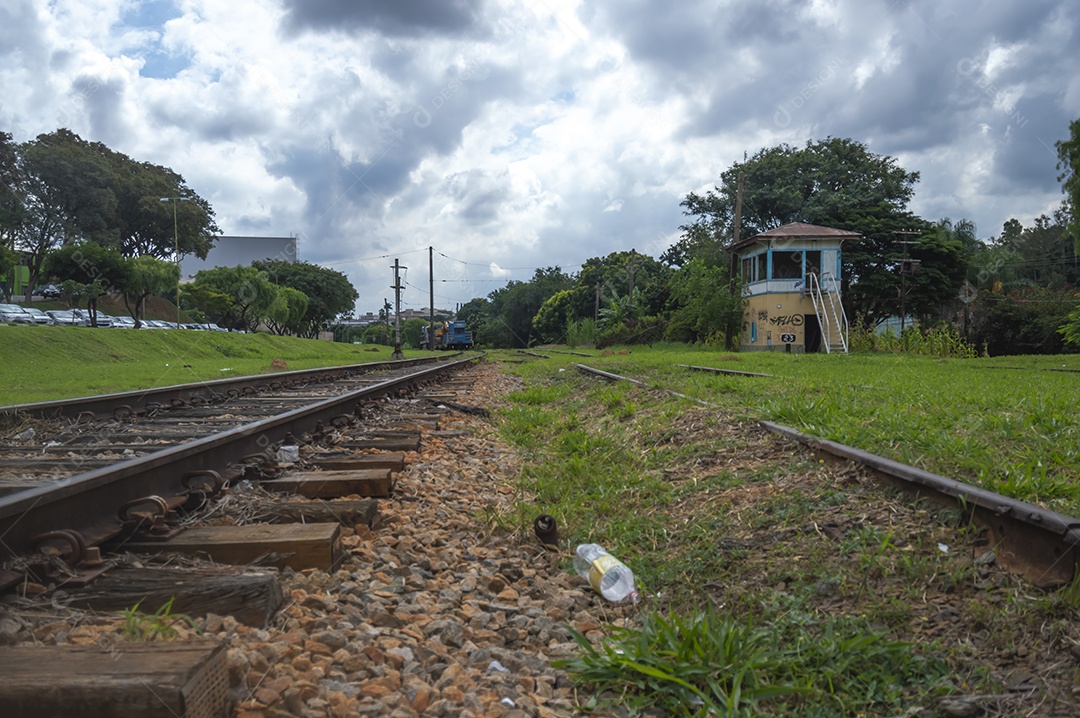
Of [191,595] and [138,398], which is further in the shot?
[138,398]

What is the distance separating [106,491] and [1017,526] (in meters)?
3.28

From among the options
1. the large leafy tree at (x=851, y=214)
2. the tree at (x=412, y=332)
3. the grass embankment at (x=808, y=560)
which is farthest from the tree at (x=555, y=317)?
the grass embankment at (x=808, y=560)

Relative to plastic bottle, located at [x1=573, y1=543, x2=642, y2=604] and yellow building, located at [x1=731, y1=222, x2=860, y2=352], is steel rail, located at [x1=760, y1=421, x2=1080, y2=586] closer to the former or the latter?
plastic bottle, located at [x1=573, y1=543, x2=642, y2=604]

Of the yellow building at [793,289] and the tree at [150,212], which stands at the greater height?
the tree at [150,212]

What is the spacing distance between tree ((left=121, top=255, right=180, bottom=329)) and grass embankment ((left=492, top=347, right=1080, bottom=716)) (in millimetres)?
33213

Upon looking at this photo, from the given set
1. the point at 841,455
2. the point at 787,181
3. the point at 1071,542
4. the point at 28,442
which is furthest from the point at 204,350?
the point at 787,181

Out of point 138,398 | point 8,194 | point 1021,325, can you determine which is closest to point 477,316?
point 8,194

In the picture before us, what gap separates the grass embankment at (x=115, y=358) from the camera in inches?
Answer: 382

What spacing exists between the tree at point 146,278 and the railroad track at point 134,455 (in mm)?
28805

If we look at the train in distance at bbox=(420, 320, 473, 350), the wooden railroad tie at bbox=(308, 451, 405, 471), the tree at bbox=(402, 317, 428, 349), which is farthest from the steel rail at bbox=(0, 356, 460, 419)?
the tree at bbox=(402, 317, 428, 349)

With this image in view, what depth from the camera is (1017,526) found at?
2312 millimetres

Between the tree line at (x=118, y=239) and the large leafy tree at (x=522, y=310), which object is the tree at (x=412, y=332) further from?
the tree line at (x=118, y=239)

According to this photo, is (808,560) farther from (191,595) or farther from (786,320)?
(786,320)

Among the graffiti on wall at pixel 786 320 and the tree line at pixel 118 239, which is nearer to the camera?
the graffiti on wall at pixel 786 320
